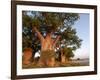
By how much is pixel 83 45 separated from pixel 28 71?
68 cm

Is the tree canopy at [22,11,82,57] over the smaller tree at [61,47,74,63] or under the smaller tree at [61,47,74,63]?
over

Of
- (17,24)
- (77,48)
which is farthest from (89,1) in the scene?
(17,24)

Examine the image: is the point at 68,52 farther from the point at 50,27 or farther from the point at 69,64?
the point at 50,27

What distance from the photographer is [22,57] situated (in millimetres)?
2062

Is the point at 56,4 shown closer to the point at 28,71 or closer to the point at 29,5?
the point at 29,5

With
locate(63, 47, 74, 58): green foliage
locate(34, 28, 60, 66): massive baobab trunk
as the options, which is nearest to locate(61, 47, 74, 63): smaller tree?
locate(63, 47, 74, 58): green foliage

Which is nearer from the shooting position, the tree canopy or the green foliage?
the tree canopy

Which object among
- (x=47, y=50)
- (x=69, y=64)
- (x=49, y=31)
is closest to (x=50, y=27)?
(x=49, y=31)

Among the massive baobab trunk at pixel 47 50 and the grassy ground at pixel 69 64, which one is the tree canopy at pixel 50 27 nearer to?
the massive baobab trunk at pixel 47 50

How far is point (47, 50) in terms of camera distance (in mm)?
2156

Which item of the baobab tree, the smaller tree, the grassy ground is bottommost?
the grassy ground

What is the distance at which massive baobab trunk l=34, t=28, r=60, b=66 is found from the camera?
214 cm

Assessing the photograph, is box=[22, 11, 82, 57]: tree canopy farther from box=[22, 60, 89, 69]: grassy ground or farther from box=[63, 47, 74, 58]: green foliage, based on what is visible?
box=[22, 60, 89, 69]: grassy ground

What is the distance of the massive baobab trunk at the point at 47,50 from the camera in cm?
214
